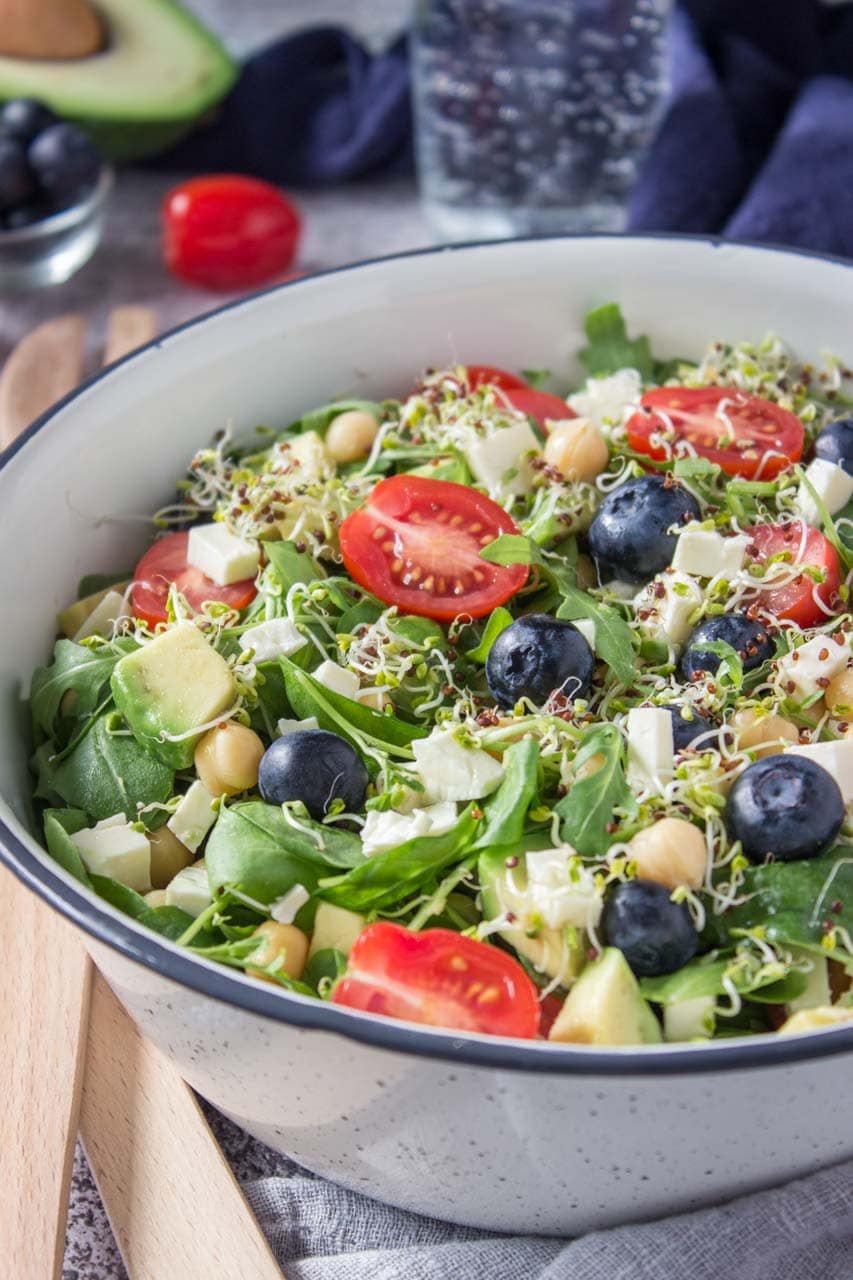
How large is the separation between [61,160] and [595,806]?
9.92ft

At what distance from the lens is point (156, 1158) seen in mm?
2154

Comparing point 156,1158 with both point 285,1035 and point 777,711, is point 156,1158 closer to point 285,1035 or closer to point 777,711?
point 285,1035

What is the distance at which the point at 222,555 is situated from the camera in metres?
2.58

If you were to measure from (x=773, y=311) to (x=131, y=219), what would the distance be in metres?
2.67

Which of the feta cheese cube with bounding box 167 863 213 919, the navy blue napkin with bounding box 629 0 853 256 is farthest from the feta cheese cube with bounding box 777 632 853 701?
the navy blue napkin with bounding box 629 0 853 256

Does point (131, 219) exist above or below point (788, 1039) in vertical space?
below

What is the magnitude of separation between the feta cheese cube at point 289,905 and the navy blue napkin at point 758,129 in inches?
→ 105

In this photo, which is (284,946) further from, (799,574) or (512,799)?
(799,574)

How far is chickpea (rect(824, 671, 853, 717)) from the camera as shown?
2207mm

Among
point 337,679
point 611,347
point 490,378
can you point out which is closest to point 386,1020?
point 337,679

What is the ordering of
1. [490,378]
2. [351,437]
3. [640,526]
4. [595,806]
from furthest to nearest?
[490,378]
[351,437]
[640,526]
[595,806]

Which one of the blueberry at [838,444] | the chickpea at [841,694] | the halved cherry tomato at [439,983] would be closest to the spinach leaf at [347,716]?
the halved cherry tomato at [439,983]

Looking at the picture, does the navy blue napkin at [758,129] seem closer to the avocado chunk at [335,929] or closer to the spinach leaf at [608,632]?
the spinach leaf at [608,632]

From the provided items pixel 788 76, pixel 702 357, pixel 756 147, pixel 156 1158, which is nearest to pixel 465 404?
pixel 702 357
